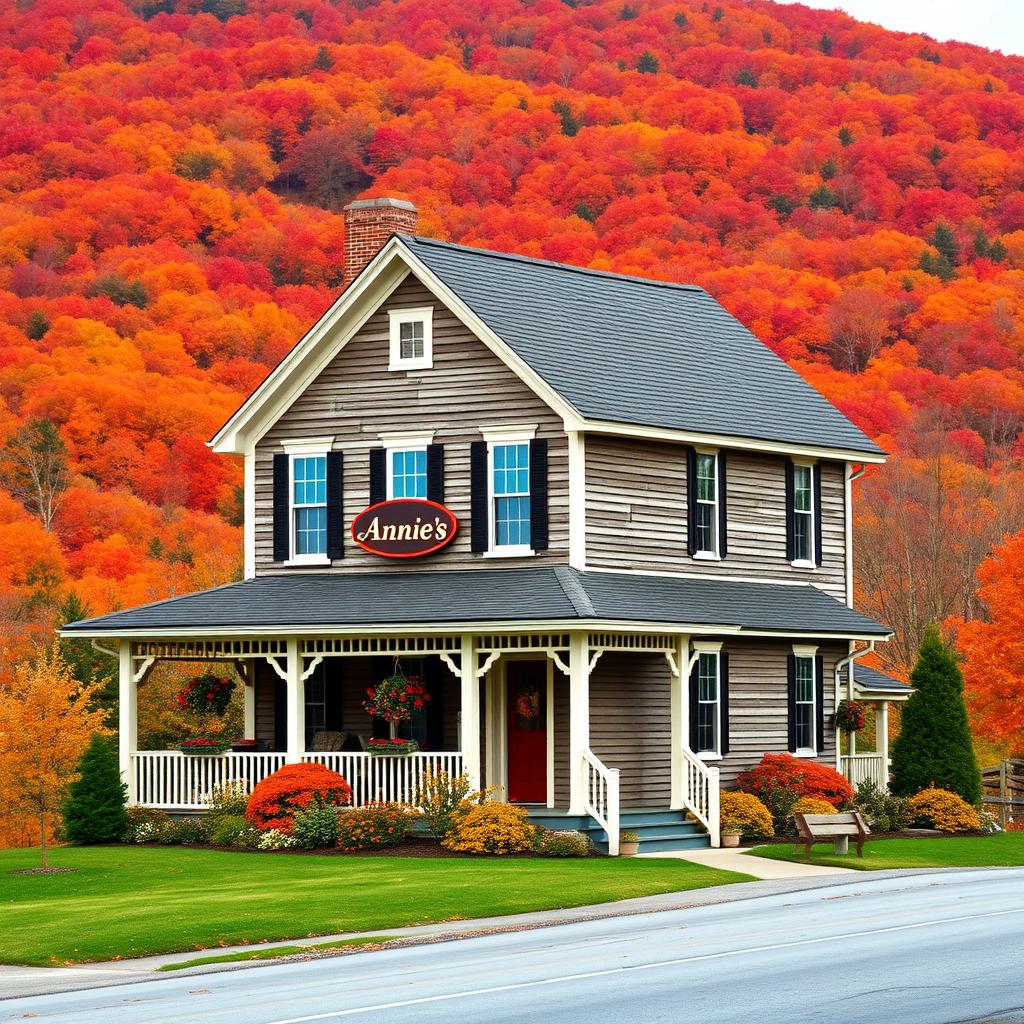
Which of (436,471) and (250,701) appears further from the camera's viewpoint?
(250,701)

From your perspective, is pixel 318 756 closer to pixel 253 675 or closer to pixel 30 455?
pixel 253 675

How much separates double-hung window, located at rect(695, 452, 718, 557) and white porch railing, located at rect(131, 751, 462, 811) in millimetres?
6700

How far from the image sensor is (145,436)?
9925 cm

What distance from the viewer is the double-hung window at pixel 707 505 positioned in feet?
125

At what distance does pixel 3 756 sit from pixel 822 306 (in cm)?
7011

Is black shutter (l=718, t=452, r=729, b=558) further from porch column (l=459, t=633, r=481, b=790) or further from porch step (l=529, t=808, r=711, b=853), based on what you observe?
porch column (l=459, t=633, r=481, b=790)

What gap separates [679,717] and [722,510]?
15.9 ft

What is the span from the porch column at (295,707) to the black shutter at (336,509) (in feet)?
9.75

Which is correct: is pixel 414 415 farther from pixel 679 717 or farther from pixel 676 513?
pixel 679 717

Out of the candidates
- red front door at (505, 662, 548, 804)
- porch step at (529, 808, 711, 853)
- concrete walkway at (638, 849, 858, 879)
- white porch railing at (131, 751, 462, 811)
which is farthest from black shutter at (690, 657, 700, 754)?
white porch railing at (131, 751, 462, 811)

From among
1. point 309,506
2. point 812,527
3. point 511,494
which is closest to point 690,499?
point 511,494

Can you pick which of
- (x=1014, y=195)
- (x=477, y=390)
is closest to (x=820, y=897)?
(x=477, y=390)

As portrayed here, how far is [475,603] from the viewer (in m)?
34.2

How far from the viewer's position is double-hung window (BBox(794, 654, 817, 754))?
3962cm
